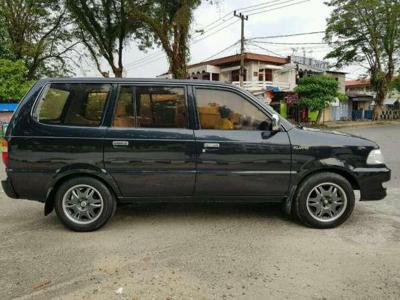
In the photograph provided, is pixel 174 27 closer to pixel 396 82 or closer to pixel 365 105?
pixel 396 82

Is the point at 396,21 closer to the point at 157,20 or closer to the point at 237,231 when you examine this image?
the point at 157,20

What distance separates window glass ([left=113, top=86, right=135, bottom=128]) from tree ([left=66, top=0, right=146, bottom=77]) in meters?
21.9

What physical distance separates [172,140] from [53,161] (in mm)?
1440

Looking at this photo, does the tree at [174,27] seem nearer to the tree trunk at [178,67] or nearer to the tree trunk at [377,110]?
the tree trunk at [178,67]

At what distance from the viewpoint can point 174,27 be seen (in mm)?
20734

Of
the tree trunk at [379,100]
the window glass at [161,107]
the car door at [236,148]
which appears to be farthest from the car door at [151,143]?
the tree trunk at [379,100]

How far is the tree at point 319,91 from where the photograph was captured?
89.9 ft

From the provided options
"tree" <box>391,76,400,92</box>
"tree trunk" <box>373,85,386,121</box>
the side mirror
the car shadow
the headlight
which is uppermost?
"tree" <box>391,76,400,92</box>

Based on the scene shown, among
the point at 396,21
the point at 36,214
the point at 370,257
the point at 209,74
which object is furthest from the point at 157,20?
the point at 396,21

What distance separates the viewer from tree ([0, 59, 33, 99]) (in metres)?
17.2

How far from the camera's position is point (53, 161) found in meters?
4.30

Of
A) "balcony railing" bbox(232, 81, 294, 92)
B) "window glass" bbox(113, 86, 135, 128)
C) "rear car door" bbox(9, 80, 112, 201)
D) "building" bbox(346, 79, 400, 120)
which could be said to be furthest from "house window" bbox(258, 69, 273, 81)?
"rear car door" bbox(9, 80, 112, 201)

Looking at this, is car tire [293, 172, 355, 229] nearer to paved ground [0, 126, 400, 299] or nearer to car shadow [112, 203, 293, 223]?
paved ground [0, 126, 400, 299]

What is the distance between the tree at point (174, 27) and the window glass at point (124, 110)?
1654cm
